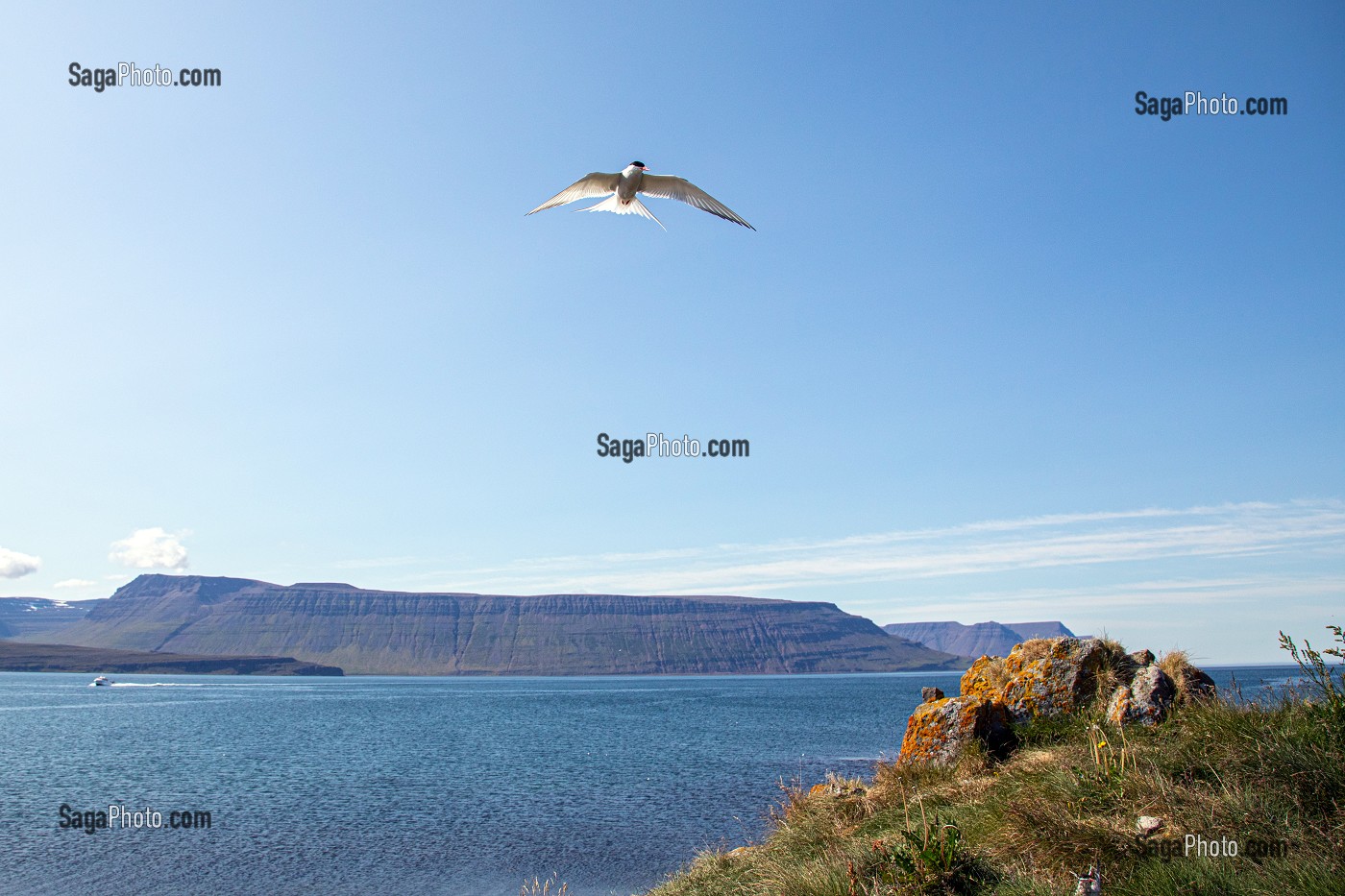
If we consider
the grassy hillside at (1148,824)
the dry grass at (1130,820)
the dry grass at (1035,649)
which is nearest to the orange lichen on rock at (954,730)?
the dry grass at (1035,649)

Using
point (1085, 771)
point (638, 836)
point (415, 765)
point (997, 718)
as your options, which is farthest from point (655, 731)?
point (1085, 771)

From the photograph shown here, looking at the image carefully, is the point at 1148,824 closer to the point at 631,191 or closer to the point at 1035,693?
the point at 1035,693

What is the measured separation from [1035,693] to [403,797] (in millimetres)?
32208

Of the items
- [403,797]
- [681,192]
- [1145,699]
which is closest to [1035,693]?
[1145,699]

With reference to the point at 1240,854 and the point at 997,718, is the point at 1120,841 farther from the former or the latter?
the point at 997,718

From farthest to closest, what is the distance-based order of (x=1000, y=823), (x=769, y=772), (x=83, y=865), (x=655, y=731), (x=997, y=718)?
(x=655, y=731) < (x=769, y=772) < (x=83, y=865) < (x=997, y=718) < (x=1000, y=823)

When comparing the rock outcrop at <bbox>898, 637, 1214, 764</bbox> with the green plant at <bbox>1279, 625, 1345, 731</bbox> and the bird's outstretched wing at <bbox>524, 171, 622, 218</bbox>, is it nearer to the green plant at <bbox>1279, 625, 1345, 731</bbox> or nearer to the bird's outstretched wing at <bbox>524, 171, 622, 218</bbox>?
the green plant at <bbox>1279, 625, 1345, 731</bbox>

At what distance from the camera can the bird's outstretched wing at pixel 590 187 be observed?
445 inches

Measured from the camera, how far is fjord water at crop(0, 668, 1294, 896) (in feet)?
80.0

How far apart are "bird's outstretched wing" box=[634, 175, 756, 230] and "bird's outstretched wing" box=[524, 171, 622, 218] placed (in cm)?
45

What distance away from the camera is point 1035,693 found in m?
14.6

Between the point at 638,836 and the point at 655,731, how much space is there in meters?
43.1

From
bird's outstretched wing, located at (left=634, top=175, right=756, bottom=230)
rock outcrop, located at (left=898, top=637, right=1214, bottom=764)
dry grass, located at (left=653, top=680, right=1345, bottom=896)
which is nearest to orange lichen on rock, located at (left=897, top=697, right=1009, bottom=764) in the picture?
rock outcrop, located at (left=898, top=637, right=1214, bottom=764)

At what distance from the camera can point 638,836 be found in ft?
91.0
